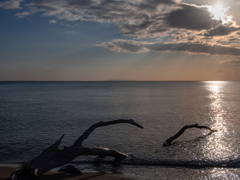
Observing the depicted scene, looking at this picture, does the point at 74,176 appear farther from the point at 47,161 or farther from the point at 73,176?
the point at 47,161

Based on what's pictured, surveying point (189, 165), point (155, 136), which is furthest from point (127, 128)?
point (189, 165)

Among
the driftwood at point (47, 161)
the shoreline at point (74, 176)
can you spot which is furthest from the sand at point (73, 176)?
the driftwood at point (47, 161)

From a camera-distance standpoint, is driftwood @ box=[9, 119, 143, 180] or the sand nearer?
driftwood @ box=[9, 119, 143, 180]

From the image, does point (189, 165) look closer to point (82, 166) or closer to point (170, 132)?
point (82, 166)

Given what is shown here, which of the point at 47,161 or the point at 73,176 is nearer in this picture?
the point at 47,161

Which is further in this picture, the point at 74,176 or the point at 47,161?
the point at 74,176

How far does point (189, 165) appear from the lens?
38.7 ft

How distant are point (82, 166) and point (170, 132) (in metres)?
11.5

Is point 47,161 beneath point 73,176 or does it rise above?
above

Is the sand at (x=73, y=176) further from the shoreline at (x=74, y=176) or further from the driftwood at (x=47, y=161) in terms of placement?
the driftwood at (x=47, y=161)

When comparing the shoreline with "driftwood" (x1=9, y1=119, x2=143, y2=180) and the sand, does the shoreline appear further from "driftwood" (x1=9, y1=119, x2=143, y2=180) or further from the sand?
"driftwood" (x1=9, y1=119, x2=143, y2=180)

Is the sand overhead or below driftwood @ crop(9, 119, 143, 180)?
below

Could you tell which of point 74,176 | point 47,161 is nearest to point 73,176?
point 74,176

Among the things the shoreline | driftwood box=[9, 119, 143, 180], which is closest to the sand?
the shoreline
